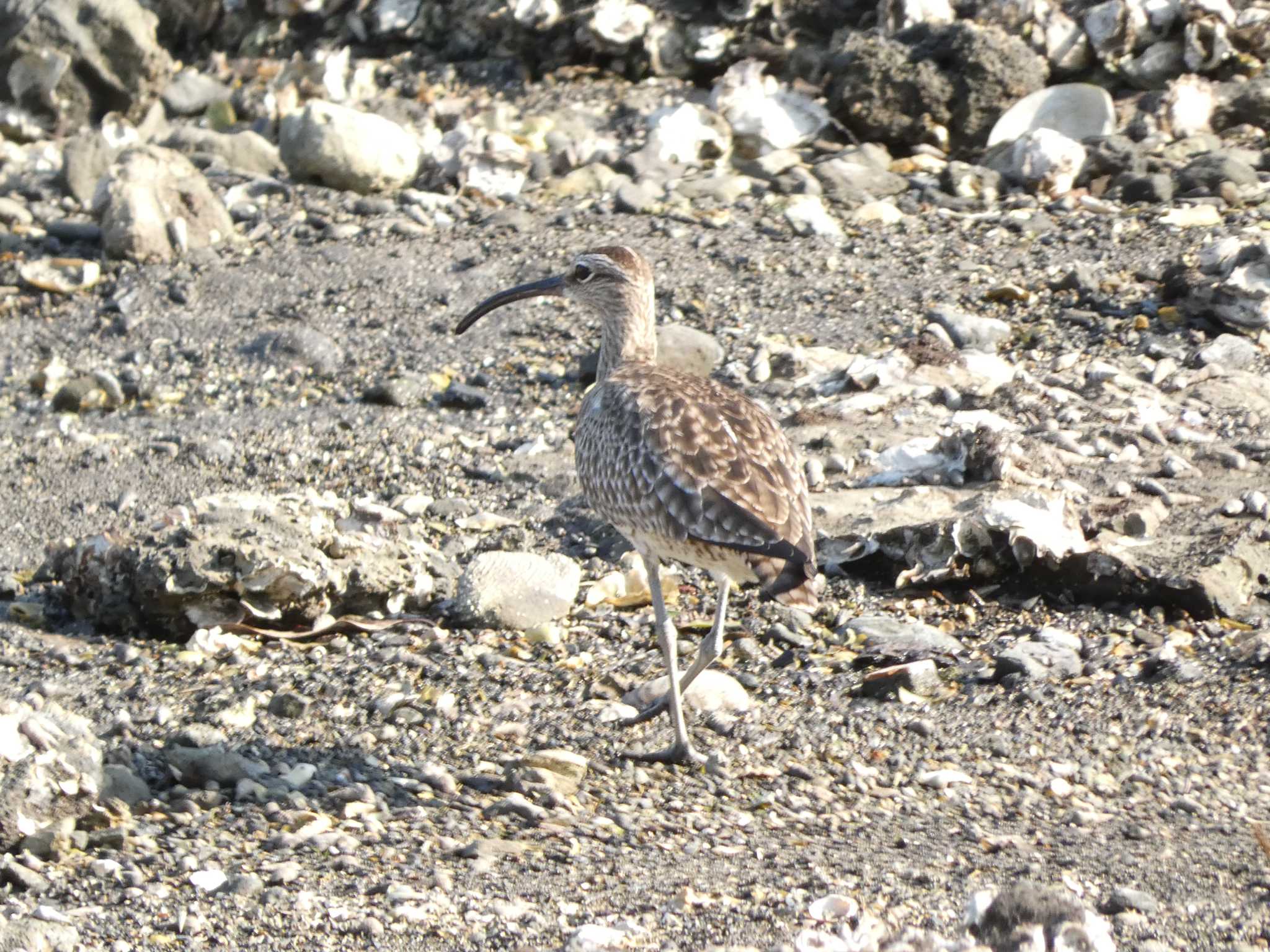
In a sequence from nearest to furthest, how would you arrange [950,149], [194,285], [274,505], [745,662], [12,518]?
[745,662]
[274,505]
[12,518]
[194,285]
[950,149]

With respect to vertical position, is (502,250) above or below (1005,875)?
below

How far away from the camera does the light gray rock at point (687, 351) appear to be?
309 inches

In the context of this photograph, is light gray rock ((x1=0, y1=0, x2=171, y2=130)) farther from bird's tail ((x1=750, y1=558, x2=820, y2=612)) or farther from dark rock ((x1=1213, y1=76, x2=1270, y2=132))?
bird's tail ((x1=750, y1=558, x2=820, y2=612))

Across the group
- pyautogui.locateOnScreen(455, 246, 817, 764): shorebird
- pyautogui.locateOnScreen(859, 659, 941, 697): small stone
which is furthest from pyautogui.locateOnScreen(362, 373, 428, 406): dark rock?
pyautogui.locateOnScreen(859, 659, 941, 697): small stone

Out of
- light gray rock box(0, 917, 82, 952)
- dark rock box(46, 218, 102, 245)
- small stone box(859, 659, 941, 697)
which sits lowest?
dark rock box(46, 218, 102, 245)

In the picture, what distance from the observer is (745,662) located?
579 centimetres

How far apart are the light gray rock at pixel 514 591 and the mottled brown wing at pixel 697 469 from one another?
52 centimetres

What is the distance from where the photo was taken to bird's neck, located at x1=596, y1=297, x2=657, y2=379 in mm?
6578

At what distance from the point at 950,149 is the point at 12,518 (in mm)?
6035

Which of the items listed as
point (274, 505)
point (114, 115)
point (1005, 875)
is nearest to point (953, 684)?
point (1005, 875)

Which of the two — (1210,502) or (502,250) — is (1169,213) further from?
(502,250)

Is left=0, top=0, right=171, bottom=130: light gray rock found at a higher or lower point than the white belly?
lower

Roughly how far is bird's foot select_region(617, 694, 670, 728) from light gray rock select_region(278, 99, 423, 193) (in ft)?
17.5

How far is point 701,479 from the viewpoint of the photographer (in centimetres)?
515
